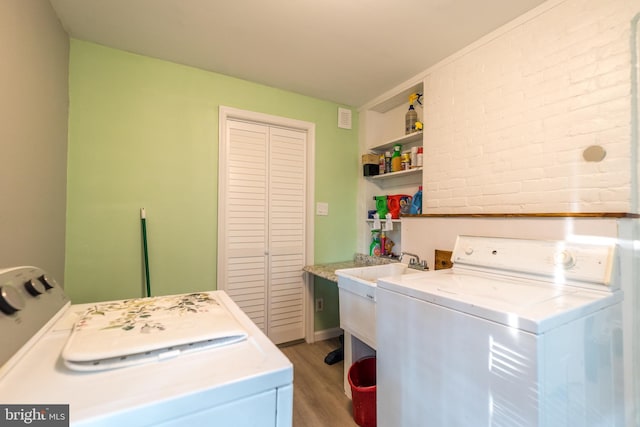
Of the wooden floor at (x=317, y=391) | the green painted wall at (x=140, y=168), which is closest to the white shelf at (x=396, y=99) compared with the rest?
the green painted wall at (x=140, y=168)

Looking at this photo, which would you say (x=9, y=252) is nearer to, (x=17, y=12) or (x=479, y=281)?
(x=17, y=12)

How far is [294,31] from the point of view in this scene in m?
1.78

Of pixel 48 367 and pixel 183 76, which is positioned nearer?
pixel 48 367

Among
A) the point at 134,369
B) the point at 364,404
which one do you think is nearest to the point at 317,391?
the point at 364,404

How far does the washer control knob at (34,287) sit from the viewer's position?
838 mm

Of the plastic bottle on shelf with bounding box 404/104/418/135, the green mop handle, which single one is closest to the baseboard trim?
the green mop handle

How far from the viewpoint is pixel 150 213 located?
81.4 inches

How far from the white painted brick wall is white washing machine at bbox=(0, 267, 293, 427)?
1642 mm

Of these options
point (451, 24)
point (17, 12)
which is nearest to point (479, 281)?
point (451, 24)

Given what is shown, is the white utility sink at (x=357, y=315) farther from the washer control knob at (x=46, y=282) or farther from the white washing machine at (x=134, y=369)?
the washer control knob at (x=46, y=282)

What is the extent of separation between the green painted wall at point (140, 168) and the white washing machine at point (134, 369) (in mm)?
1219

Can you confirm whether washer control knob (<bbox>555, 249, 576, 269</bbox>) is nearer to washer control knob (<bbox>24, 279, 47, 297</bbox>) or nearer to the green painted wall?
washer control knob (<bbox>24, 279, 47, 297</bbox>)

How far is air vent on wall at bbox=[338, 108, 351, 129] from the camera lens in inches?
114

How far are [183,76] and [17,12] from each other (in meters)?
1.04
